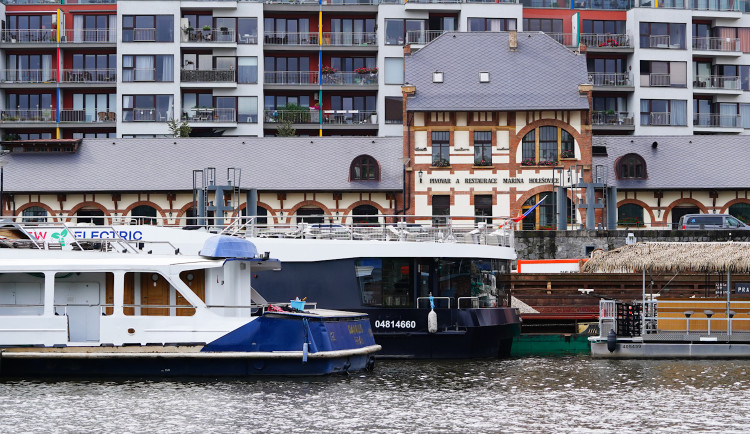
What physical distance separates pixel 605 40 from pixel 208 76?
84.5 feet

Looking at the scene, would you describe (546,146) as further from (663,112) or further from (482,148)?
(663,112)

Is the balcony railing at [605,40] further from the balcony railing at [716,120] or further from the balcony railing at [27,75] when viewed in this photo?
the balcony railing at [27,75]

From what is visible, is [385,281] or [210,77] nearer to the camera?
[385,281]

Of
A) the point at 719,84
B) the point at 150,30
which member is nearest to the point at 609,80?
the point at 719,84

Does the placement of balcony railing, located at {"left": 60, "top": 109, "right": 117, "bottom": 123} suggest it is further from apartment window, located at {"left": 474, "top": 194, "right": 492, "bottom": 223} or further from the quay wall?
the quay wall

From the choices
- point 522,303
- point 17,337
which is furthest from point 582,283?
point 17,337

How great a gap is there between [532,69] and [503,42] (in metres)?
2.35

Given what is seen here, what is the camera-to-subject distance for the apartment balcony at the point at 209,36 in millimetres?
73625

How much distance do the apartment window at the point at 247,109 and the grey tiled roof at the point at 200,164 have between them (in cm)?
1634

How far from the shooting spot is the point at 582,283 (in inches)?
1521

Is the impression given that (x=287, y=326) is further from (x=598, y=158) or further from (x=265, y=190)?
(x=598, y=158)

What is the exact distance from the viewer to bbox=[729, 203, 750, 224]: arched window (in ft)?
188

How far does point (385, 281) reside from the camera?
31.3 m

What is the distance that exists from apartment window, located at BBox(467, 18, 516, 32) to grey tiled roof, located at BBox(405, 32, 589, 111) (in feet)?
58.2
